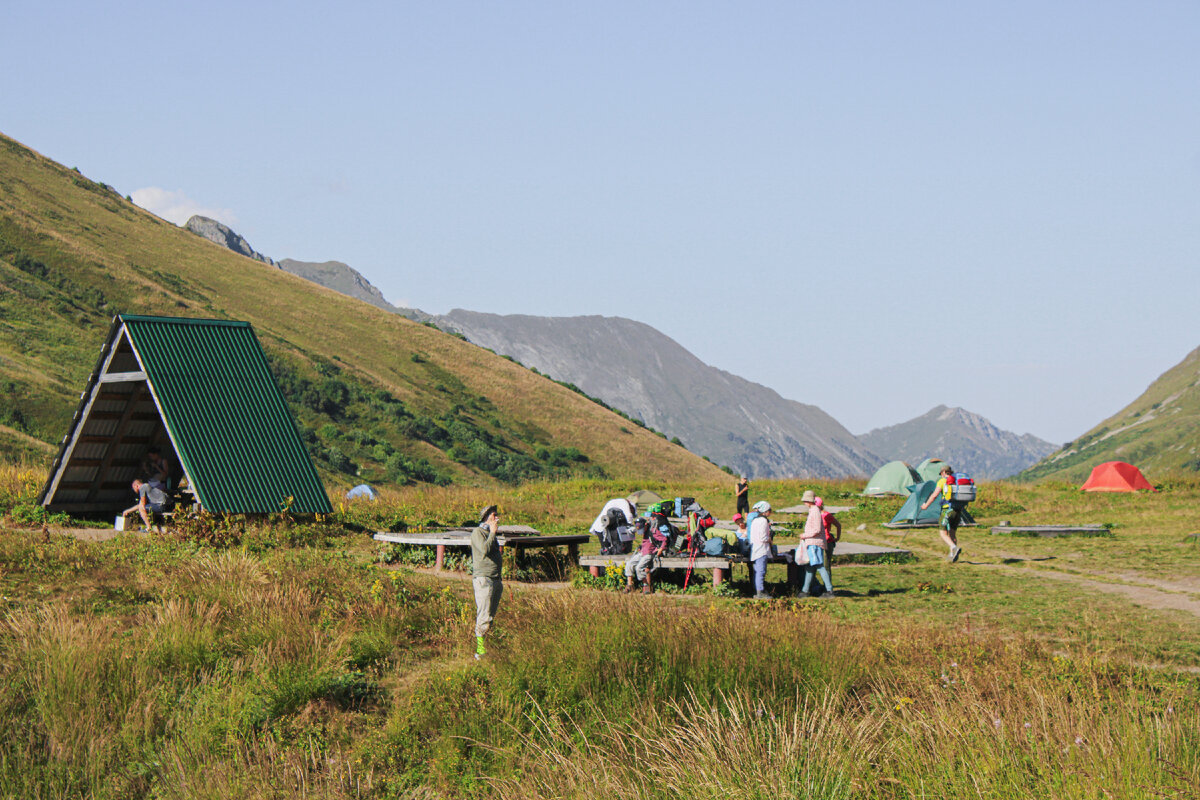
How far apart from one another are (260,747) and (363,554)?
9742mm

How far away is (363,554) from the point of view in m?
17.1

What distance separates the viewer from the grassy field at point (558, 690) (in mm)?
6012

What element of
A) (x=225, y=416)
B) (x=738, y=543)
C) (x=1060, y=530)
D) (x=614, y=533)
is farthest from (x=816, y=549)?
(x=1060, y=530)

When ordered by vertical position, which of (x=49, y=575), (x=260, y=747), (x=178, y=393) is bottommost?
(x=260, y=747)

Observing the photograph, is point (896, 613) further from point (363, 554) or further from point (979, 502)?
point (979, 502)

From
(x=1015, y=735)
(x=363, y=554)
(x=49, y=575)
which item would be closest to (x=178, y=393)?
(x=363, y=554)

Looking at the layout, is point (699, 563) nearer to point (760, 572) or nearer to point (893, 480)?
point (760, 572)

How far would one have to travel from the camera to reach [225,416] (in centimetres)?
1842

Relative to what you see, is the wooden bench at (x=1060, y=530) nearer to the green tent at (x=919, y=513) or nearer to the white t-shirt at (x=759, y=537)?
the green tent at (x=919, y=513)

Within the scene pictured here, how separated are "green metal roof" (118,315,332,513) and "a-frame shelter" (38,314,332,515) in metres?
0.02

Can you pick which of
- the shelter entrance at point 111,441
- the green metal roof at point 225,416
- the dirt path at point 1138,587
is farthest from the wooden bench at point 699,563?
the shelter entrance at point 111,441

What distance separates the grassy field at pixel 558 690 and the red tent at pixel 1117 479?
21847mm

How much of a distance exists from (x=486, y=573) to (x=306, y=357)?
70703 mm

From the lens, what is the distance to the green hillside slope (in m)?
58.3
